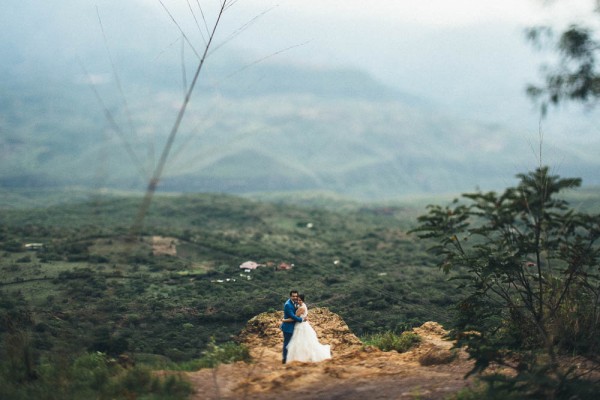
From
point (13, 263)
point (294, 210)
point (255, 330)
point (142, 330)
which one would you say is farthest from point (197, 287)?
point (294, 210)

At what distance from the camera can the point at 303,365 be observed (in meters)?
10.8

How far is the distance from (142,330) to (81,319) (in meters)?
2.55

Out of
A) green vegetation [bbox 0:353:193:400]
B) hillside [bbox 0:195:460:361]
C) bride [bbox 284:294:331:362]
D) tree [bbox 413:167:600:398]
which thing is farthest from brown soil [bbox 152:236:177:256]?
tree [bbox 413:167:600:398]

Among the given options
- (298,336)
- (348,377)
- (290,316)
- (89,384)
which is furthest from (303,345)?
(89,384)

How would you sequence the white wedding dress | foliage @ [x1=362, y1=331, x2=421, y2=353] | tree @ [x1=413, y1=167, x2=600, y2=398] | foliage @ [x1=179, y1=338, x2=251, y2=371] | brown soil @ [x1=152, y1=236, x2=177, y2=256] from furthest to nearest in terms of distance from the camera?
brown soil @ [x1=152, y1=236, x2=177, y2=256]
foliage @ [x1=362, y1=331, x2=421, y2=353]
the white wedding dress
foliage @ [x1=179, y1=338, x2=251, y2=371]
tree @ [x1=413, y1=167, x2=600, y2=398]

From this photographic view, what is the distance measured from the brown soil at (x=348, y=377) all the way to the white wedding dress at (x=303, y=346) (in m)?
0.46

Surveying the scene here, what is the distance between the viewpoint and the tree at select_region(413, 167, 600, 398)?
846cm

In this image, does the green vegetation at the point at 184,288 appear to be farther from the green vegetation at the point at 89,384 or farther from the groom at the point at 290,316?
the groom at the point at 290,316

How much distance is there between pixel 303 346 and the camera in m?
11.7

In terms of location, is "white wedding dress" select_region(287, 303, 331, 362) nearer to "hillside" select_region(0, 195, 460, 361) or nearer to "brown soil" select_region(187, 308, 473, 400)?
"brown soil" select_region(187, 308, 473, 400)

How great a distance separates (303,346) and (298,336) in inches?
9.0

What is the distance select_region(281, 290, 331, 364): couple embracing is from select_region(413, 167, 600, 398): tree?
3.04 meters

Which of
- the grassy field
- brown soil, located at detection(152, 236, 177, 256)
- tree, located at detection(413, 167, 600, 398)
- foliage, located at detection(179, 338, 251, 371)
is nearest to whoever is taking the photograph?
tree, located at detection(413, 167, 600, 398)

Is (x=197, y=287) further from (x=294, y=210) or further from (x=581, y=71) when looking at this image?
(x=294, y=210)
